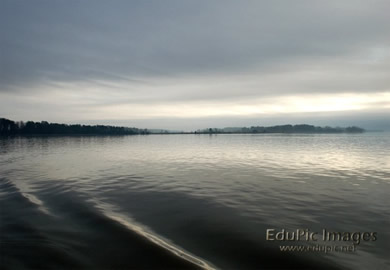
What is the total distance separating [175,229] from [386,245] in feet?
30.1

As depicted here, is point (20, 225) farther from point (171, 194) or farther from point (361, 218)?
point (361, 218)

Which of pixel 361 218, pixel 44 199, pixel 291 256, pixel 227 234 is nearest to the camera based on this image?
pixel 291 256

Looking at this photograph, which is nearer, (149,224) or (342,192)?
(149,224)

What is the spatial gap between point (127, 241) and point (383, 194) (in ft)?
61.4

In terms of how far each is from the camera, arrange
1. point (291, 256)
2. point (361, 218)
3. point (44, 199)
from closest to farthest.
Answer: point (291, 256), point (361, 218), point (44, 199)

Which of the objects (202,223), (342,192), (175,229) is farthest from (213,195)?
(342,192)

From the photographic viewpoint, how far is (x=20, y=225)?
37.7ft

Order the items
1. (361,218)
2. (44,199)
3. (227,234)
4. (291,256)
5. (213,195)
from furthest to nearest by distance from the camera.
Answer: (213,195) → (44,199) → (361,218) → (227,234) → (291,256)

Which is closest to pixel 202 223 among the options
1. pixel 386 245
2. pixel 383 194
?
pixel 386 245

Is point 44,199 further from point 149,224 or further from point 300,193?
point 300,193

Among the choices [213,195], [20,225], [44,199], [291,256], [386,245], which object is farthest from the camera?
[213,195]

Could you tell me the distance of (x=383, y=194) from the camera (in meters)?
17.1

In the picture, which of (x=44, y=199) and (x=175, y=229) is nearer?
(x=175, y=229)

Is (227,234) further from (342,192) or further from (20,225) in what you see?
(342,192)
